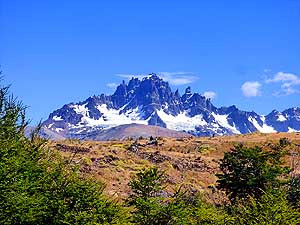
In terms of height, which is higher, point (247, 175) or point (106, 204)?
point (247, 175)

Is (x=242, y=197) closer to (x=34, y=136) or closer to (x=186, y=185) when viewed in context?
(x=186, y=185)

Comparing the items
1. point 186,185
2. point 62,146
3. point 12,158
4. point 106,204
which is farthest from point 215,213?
point 62,146

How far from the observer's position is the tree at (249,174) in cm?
5638

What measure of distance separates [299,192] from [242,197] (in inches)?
218

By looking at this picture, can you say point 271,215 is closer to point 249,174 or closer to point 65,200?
point 65,200

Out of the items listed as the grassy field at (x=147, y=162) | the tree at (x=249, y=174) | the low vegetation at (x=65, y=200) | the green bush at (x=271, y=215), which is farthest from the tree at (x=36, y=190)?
the grassy field at (x=147, y=162)

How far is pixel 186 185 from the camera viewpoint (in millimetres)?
71875

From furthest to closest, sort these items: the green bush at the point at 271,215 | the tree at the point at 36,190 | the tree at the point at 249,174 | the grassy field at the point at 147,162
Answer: the grassy field at the point at 147,162 < the tree at the point at 249,174 < the green bush at the point at 271,215 < the tree at the point at 36,190

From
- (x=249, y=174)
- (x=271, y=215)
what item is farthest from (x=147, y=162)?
(x=271, y=215)

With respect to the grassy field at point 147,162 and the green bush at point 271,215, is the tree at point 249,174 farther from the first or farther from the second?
the green bush at point 271,215

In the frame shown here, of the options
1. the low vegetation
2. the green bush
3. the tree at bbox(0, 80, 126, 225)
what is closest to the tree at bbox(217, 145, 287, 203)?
the low vegetation

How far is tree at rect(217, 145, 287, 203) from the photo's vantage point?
56375mm

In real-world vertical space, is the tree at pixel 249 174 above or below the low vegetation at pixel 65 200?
above

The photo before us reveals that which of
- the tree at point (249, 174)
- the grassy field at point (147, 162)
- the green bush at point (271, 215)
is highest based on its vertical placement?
the grassy field at point (147, 162)
